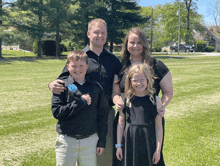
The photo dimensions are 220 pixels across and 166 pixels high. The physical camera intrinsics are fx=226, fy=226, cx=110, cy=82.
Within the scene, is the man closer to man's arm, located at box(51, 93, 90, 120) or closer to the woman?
the woman

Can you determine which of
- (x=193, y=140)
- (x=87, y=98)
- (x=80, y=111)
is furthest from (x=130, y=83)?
(x=193, y=140)

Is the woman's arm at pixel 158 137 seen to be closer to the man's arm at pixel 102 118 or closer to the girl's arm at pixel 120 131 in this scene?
the girl's arm at pixel 120 131

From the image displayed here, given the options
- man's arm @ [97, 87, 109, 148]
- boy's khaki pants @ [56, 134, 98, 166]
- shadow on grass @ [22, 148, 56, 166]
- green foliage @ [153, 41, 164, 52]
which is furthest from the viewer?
green foliage @ [153, 41, 164, 52]

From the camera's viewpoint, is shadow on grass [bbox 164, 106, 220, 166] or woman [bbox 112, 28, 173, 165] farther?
shadow on grass [bbox 164, 106, 220, 166]

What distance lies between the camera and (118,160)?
2.81 meters

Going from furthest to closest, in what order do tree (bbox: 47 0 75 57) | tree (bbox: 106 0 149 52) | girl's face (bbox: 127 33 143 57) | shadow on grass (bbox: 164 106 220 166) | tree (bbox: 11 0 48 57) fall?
tree (bbox: 106 0 149 52)
tree (bbox: 47 0 75 57)
tree (bbox: 11 0 48 57)
shadow on grass (bbox: 164 106 220 166)
girl's face (bbox: 127 33 143 57)

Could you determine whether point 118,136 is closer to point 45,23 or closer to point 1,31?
point 1,31

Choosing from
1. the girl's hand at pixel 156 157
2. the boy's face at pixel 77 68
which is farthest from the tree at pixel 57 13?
the girl's hand at pixel 156 157

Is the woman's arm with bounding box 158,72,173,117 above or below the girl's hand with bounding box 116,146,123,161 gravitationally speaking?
above

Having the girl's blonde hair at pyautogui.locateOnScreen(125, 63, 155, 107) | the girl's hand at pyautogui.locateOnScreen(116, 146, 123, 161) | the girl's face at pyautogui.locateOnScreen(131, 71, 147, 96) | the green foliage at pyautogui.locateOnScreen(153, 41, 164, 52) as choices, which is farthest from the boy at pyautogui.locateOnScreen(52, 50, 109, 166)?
the green foliage at pyautogui.locateOnScreen(153, 41, 164, 52)

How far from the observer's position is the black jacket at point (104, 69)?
3023 mm

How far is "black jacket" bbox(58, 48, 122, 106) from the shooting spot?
9.92ft

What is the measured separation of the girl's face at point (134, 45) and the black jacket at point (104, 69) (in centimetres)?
34

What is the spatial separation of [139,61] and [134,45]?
0.25 metres
